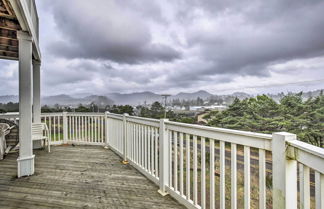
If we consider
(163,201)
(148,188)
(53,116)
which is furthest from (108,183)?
(53,116)

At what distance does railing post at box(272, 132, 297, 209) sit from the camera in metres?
1.04

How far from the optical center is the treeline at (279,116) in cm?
257

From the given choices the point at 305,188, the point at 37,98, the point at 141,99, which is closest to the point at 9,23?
the point at 37,98

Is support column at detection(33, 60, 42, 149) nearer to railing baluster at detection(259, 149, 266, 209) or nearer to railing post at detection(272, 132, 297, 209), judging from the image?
railing baluster at detection(259, 149, 266, 209)

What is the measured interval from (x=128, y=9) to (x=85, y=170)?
520 centimetres

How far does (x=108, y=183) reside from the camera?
9.19 feet

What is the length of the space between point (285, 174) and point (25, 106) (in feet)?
12.7

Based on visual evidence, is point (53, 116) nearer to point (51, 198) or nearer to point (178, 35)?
point (51, 198)

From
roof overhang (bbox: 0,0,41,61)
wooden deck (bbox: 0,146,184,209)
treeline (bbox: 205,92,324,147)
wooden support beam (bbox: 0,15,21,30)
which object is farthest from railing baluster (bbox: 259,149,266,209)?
wooden support beam (bbox: 0,15,21,30)

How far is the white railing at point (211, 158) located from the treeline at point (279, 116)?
2.79ft

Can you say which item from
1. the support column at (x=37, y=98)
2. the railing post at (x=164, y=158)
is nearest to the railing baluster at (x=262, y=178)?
the railing post at (x=164, y=158)

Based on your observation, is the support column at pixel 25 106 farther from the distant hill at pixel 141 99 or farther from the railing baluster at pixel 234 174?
the railing baluster at pixel 234 174

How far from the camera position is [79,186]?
2713mm

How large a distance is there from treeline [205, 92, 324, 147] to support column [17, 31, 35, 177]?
135 inches
